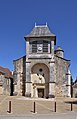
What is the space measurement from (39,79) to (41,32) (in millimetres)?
9060

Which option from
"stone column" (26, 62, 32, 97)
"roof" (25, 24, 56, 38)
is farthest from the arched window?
"stone column" (26, 62, 32, 97)

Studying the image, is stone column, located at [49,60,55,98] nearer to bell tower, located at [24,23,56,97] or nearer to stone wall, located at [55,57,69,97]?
bell tower, located at [24,23,56,97]

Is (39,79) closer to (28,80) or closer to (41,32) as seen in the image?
(28,80)

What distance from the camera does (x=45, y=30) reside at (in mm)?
46594

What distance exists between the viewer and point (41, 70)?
45.1 metres

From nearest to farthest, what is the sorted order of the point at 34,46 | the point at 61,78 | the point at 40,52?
the point at 40,52
the point at 61,78
the point at 34,46

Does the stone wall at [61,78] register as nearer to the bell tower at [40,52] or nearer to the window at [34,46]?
the bell tower at [40,52]

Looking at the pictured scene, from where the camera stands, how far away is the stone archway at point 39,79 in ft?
147

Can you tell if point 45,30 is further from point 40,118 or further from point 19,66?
point 40,118

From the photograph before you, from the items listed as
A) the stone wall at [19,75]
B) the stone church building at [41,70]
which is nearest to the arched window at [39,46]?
the stone church building at [41,70]

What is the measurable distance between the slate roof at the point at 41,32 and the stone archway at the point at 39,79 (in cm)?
568

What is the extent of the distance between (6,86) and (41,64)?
10.1m

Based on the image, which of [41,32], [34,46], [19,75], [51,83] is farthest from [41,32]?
[51,83]

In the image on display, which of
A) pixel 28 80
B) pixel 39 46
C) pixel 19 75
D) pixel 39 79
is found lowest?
pixel 28 80
